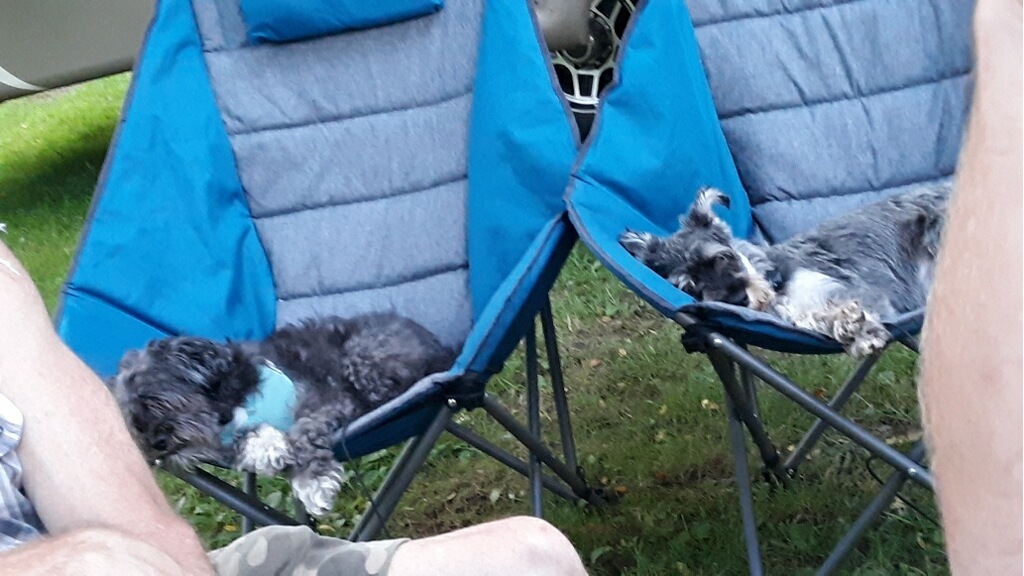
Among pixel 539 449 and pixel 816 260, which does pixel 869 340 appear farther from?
pixel 539 449

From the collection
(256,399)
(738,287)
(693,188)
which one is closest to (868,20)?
(693,188)

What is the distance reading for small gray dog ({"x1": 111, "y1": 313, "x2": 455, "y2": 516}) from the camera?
7.07 ft

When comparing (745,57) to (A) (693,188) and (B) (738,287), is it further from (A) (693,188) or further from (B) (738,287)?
(B) (738,287)

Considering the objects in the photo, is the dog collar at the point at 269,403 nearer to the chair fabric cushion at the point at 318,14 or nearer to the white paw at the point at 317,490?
the white paw at the point at 317,490

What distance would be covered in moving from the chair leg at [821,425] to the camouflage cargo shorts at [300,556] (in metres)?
1.33

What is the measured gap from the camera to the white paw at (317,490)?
2.22 m

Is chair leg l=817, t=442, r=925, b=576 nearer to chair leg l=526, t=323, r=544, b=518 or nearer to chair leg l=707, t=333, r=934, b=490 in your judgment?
chair leg l=707, t=333, r=934, b=490

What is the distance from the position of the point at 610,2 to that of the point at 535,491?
7.58ft

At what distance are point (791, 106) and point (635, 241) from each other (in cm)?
76

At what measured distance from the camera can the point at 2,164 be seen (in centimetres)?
643

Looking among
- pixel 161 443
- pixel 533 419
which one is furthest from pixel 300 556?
pixel 533 419

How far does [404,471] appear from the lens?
2.00 metres

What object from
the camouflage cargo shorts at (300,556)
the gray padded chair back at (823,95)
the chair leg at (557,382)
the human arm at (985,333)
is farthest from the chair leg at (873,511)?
the human arm at (985,333)

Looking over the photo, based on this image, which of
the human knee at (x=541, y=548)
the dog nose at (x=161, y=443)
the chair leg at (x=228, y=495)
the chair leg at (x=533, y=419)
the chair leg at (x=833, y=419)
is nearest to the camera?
the human knee at (x=541, y=548)
